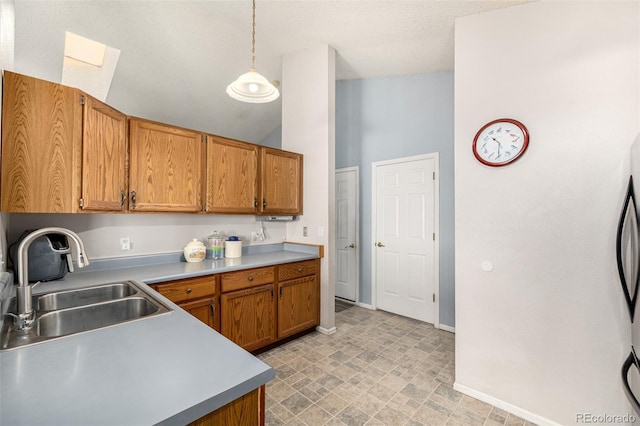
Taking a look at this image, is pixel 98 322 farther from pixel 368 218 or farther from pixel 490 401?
pixel 368 218

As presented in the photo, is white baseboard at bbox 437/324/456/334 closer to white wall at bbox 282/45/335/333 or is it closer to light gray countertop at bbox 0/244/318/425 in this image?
white wall at bbox 282/45/335/333

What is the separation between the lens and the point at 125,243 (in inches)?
94.1

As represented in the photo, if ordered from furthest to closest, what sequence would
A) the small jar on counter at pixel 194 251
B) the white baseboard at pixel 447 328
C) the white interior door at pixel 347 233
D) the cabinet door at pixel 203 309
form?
the white interior door at pixel 347 233, the white baseboard at pixel 447 328, the small jar on counter at pixel 194 251, the cabinet door at pixel 203 309

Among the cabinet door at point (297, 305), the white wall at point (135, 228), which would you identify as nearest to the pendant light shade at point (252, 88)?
the white wall at point (135, 228)

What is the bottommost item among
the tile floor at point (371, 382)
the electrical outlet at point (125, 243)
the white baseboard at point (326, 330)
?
the tile floor at point (371, 382)

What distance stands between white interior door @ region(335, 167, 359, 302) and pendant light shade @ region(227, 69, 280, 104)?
7.26ft

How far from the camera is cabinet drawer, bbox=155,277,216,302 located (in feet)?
6.77

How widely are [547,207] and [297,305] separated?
2.28m

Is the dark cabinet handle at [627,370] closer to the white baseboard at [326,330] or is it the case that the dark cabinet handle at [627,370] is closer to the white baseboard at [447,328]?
the white baseboard at [447,328]

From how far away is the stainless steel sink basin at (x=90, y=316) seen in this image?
1282mm

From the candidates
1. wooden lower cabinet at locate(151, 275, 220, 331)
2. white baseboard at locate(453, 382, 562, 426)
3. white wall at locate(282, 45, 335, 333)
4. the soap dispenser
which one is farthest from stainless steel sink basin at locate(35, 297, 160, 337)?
white baseboard at locate(453, 382, 562, 426)

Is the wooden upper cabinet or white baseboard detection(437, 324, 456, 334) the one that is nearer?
the wooden upper cabinet

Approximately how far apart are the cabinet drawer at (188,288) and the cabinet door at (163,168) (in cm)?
62

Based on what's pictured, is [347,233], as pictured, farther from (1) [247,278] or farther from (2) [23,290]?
(2) [23,290]
